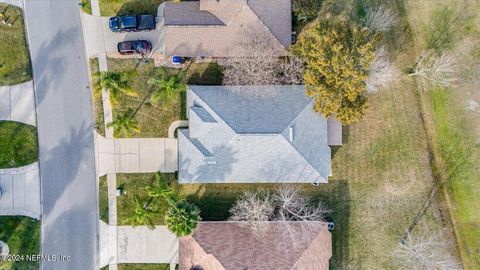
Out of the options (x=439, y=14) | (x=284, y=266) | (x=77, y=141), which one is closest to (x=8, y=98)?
(x=77, y=141)

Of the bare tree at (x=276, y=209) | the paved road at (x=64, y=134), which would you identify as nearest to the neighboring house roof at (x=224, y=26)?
the paved road at (x=64, y=134)

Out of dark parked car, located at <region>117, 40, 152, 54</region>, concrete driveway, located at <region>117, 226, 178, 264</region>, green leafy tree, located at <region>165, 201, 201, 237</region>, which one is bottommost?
concrete driveway, located at <region>117, 226, 178, 264</region>

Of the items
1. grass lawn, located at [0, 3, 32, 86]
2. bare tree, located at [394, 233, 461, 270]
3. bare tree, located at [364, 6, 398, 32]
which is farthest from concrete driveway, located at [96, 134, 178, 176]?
bare tree, located at [394, 233, 461, 270]

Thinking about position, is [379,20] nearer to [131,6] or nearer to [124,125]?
[131,6]

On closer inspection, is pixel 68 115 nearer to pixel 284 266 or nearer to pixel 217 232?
pixel 217 232

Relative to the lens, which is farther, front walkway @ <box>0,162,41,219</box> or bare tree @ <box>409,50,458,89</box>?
front walkway @ <box>0,162,41,219</box>

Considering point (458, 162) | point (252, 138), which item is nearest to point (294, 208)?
point (252, 138)

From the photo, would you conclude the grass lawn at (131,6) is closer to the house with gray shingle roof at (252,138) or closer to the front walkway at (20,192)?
the house with gray shingle roof at (252,138)

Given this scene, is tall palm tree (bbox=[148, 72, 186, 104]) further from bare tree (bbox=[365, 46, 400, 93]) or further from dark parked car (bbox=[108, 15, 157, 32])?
bare tree (bbox=[365, 46, 400, 93])
